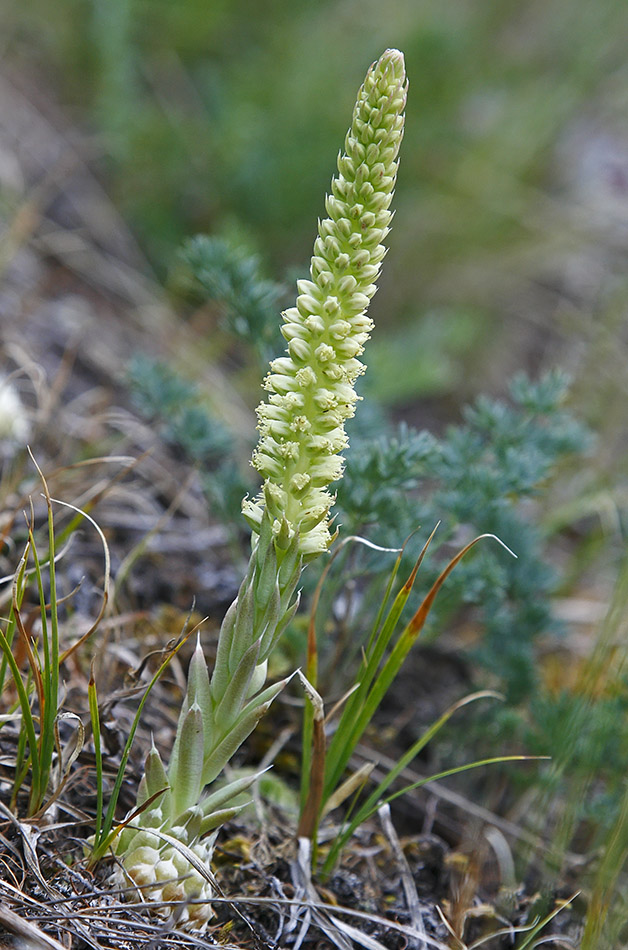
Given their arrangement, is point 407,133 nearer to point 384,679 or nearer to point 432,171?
point 432,171

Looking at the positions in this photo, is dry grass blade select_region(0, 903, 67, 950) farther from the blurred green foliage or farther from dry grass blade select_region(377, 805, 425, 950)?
the blurred green foliage

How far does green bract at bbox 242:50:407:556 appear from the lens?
3.78 ft

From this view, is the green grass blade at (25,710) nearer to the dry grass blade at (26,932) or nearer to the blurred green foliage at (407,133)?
the dry grass blade at (26,932)

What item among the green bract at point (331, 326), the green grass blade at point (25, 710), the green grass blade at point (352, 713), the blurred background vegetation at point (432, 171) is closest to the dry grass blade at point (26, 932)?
the green grass blade at point (25, 710)

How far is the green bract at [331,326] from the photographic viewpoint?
115 centimetres

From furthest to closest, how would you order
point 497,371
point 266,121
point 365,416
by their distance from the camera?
point 497,371, point 266,121, point 365,416

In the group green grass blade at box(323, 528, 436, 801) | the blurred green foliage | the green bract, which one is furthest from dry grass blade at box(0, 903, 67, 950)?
the blurred green foliage

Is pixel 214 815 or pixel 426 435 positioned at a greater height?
pixel 426 435

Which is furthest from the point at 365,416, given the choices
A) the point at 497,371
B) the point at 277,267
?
the point at 497,371

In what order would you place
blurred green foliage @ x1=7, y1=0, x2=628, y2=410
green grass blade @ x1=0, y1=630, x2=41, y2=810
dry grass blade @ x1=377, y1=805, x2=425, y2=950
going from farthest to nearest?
blurred green foliage @ x1=7, y1=0, x2=628, y2=410, dry grass blade @ x1=377, y1=805, x2=425, y2=950, green grass blade @ x1=0, y1=630, x2=41, y2=810

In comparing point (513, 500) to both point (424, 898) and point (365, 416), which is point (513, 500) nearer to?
point (365, 416)

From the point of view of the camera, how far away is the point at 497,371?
473 cm

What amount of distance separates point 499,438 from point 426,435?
336 millimetres

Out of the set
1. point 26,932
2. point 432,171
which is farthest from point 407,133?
point 26,932
